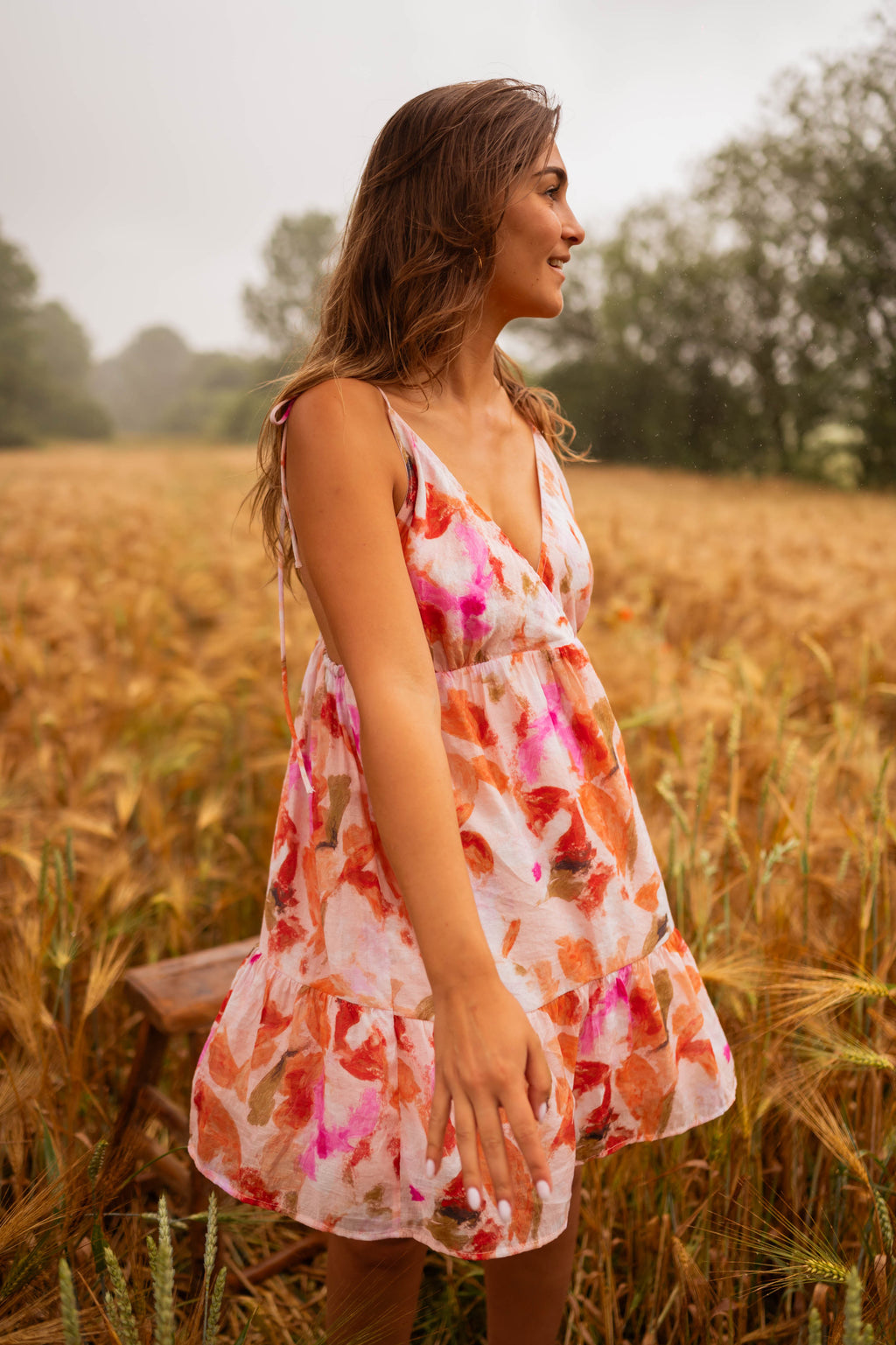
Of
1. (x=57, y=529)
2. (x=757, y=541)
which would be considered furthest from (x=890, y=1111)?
(x=57, y=529)

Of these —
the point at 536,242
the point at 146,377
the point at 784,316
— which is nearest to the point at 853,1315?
the point at 536,242

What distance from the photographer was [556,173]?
84 centimetres

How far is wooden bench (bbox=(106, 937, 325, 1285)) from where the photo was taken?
126cm

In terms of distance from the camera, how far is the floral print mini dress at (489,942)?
0.77 metres

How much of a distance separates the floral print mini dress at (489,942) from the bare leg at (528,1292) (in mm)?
131

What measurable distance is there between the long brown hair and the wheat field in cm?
74

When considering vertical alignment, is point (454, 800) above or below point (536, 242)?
below

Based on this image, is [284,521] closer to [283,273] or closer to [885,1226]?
[885,1226]

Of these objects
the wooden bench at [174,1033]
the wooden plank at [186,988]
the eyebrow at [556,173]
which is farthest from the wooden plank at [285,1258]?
the eyebrow at [556,173]

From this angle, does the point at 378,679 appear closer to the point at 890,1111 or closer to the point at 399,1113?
the point at 399,1113

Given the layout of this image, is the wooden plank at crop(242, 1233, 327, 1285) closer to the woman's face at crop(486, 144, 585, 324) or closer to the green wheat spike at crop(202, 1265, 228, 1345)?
the green wheat spike at crop(202, 1265, 228, 1345)

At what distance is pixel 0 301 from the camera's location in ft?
32.2

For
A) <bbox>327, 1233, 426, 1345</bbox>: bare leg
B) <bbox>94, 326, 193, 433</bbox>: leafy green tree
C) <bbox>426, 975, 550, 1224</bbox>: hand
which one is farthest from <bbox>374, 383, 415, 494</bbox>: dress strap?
<bbox>94, 326, 193, 433</bbox>: leafy green tree

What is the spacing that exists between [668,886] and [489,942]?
708 mm
